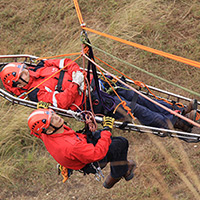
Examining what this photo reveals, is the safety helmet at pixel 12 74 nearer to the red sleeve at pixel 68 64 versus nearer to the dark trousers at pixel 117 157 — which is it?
the red sleeve at pixel 68 64

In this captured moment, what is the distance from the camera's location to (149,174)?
4023mm

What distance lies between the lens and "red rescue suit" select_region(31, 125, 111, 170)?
277 centimetres

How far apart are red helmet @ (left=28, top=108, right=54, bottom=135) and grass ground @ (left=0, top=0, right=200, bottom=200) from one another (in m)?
1.65

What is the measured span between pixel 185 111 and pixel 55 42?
3.94 m

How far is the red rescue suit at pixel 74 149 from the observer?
2.77m

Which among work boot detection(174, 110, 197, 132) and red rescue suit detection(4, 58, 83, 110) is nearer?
work boot detection(174, 110, 197, 132)

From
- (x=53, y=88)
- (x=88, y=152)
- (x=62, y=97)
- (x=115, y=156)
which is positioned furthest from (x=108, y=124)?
(x=53, y=88)

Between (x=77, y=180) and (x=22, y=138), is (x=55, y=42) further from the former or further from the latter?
(x=77, y=180)

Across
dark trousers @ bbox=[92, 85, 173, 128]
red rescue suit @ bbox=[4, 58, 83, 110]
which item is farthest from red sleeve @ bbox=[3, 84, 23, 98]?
dark trousers @ bbox=[92, 85, 173, 128]

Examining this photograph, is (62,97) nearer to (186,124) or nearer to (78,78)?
(78,78)

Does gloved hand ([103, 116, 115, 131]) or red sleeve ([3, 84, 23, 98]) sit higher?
red sleeve ([3, 84, 23, 98])

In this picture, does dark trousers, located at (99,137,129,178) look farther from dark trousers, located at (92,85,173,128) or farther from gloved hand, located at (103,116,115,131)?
dark trousers, located at (92,85,173,128)

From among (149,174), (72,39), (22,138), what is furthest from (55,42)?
(149,174)

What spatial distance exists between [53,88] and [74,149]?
1198mm
